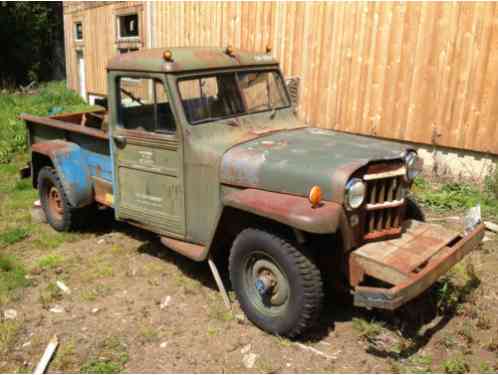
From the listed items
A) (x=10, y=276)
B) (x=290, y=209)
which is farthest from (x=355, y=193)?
(x=10, y=276)

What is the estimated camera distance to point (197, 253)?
13.6 ft

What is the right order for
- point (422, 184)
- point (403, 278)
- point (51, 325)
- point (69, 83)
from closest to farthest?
point (403, 278)
point (51, 325)
point (422, 184)
point (69, 83)

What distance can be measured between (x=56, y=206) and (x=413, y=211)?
3929 mm

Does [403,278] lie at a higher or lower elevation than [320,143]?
lower

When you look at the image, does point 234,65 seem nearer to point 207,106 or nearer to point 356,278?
point 207,106

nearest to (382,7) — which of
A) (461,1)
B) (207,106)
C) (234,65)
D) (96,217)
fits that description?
(461,1)

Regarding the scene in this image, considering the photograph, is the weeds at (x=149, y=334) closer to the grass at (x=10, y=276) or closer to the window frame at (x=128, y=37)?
the grass at (x=10, y=276)

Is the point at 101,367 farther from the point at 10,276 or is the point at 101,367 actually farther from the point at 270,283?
the point at 10,276

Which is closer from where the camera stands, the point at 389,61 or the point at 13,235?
the point at 13,235

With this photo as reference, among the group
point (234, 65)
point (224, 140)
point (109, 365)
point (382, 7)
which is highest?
point (382, 7)

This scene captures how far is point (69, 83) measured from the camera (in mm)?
15469

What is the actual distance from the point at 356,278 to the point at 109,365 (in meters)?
1.78

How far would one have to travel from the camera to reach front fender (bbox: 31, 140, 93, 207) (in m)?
5.29

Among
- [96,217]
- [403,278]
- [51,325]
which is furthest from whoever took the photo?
[96,217]
